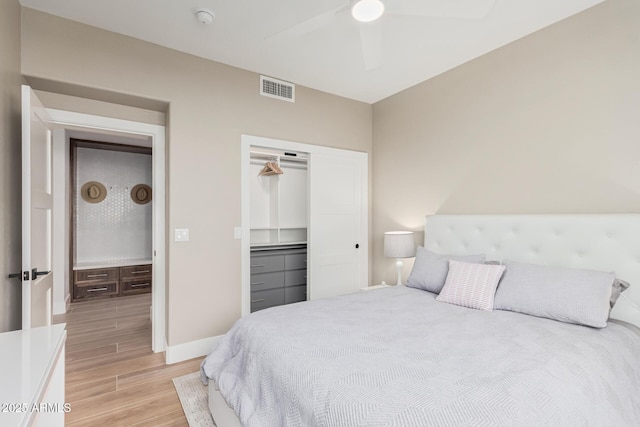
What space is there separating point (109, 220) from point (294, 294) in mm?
3468

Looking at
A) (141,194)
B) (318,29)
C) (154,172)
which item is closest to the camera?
(318,29)

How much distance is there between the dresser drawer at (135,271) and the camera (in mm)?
4961

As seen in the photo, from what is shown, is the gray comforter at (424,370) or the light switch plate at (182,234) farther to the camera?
the light switch plate at (182,234)

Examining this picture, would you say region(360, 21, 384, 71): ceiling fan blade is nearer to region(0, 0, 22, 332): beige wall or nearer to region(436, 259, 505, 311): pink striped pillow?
region(436, 259, 505, 311): pink striped pillow

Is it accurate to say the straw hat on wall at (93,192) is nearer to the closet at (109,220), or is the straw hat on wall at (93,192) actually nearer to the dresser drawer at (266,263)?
the closet at (109,220)

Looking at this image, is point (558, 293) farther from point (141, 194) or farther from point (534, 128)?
point (141, 194)

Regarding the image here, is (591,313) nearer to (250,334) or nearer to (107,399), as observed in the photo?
(250,334)

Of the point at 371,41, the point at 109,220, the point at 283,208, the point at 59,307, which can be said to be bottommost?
the point at 59,307

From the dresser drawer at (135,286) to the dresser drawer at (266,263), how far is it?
7.97ft

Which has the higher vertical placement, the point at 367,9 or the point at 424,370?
the point at 367,9

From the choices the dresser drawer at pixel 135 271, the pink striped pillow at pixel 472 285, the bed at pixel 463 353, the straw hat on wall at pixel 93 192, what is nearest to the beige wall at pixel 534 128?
the bed at pixel 463 353

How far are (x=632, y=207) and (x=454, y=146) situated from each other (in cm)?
143

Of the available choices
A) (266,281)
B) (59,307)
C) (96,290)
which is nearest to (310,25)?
(266,281)

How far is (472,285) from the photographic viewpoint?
2246 mm
